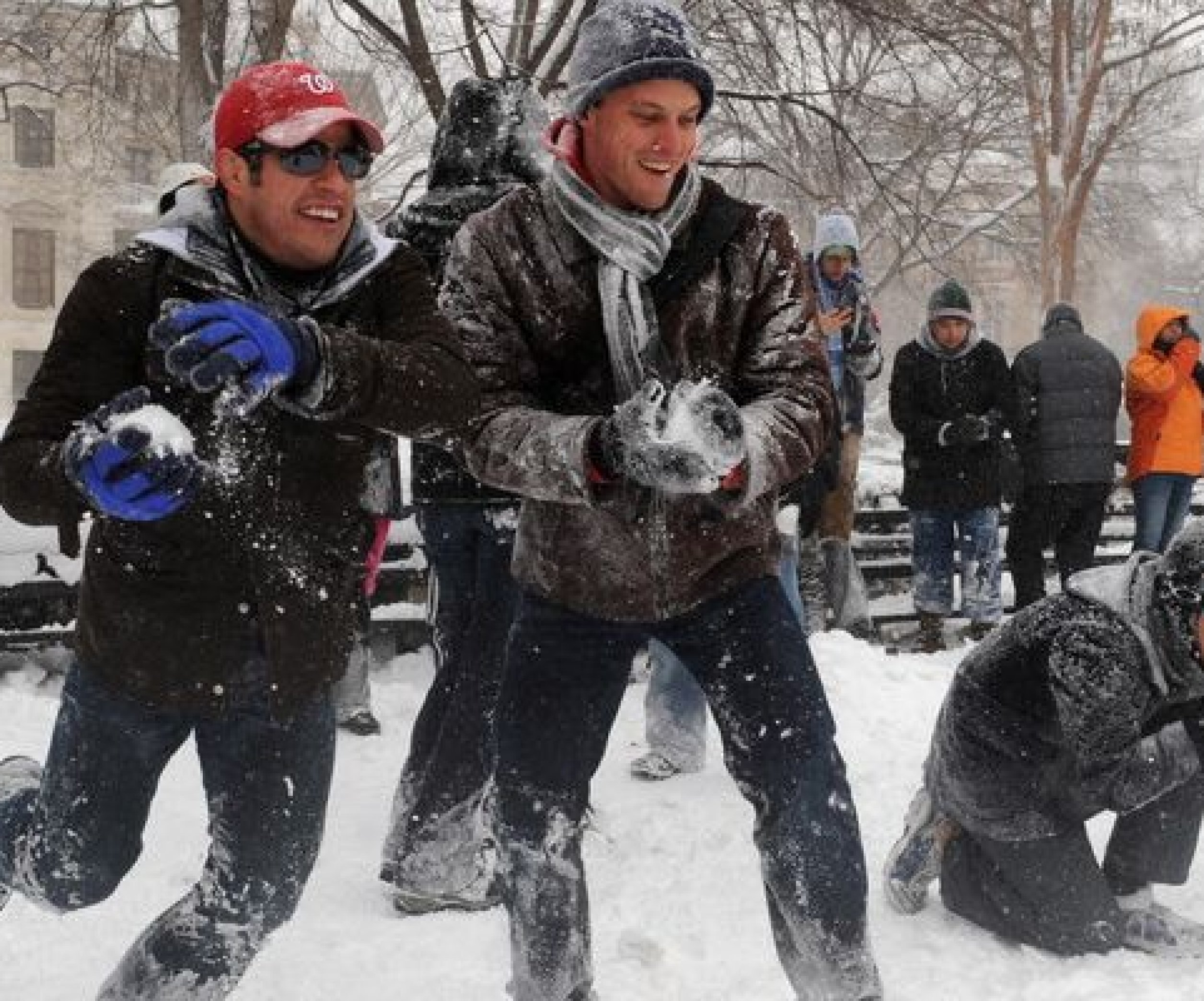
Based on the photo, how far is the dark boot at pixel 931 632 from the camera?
708 centimetres

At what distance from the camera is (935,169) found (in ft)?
73.0

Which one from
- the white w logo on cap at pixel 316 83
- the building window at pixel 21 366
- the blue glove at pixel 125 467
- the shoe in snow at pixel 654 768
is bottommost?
the building window at pixel 21 366

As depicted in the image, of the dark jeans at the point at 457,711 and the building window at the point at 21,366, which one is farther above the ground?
the dark jeans at the point at 457,711

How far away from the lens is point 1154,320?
7.36 m

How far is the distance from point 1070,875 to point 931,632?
4033mm

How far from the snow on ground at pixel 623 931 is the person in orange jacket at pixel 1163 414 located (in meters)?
3.76

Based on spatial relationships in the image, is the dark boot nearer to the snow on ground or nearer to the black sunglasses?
the snow on ground

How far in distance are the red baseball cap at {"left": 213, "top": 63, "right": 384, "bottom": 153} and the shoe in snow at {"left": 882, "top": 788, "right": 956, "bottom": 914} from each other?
2.29 m

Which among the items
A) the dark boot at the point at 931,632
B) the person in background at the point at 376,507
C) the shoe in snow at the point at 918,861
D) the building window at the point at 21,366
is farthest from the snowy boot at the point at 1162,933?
the building window at the point at 21,366

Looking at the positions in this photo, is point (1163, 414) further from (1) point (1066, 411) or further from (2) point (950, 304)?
(2) point (950, 304)

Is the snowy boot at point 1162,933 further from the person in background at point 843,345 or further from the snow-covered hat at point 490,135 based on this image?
the person in background at point 843,345

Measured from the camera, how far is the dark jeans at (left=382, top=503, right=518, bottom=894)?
3.35 meters

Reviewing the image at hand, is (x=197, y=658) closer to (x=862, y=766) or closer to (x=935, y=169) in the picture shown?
(x=862, y=766)

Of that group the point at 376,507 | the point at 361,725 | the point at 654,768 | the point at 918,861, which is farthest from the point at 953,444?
the point at 376,507
